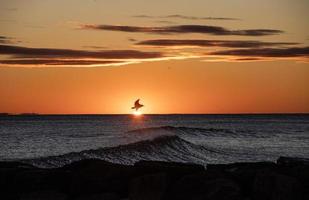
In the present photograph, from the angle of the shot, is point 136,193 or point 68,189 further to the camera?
point 68,189

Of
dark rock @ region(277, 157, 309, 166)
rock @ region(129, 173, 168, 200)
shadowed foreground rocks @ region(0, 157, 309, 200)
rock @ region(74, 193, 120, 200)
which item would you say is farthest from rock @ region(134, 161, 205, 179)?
dark rock @ region(277, 157, 309, 166)

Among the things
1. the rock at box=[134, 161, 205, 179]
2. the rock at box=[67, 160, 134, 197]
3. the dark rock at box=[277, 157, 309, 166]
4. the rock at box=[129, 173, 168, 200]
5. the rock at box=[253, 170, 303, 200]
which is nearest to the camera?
the rock at box=[253, 170, 303, 200]

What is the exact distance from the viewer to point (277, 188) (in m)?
12.0

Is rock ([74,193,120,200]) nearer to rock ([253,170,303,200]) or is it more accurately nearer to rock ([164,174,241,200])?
rock ([164,174,241,200])

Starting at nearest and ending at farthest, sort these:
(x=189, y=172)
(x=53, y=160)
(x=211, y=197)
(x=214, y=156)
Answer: (x=211, y=197) → (x=189, y=172) → (x=53, y=160) → (x=214, y=156)

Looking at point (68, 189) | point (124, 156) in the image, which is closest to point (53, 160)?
point (124, 156)

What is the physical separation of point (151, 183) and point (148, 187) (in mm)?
106

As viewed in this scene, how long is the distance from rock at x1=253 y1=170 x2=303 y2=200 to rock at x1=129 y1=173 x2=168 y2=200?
1.83m

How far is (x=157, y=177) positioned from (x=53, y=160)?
21.7 metres

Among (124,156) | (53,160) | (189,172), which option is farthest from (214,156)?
(189,172)

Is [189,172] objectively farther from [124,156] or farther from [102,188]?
[124,156]

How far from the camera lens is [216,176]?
12.2 metres

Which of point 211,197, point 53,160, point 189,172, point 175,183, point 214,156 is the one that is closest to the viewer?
point 211,197

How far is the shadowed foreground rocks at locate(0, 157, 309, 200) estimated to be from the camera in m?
Result: 11.9
